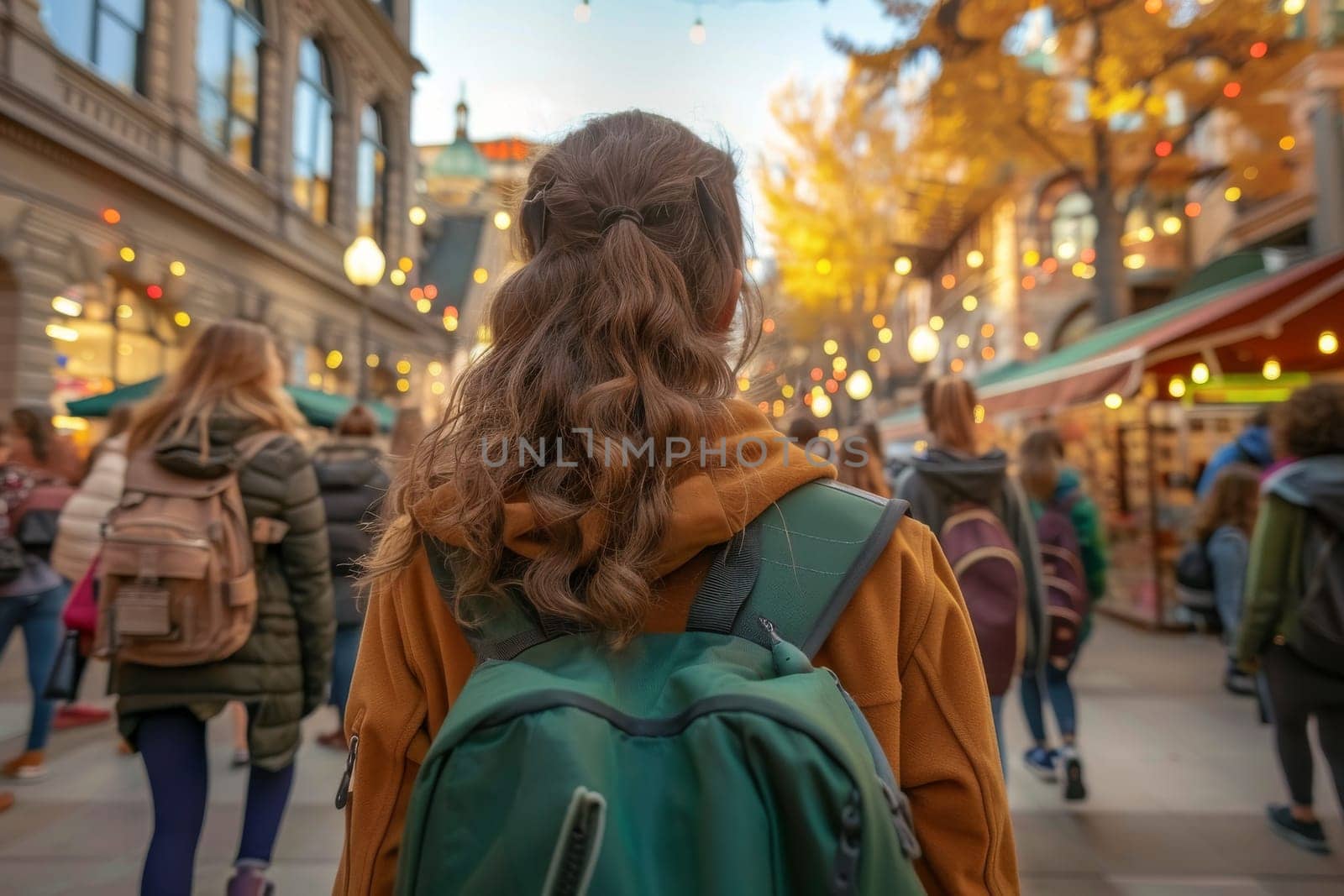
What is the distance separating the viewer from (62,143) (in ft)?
32.2

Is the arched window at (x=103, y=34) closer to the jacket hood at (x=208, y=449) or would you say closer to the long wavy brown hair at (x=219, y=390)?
the long wavy brown hair at (x=219, y=390)

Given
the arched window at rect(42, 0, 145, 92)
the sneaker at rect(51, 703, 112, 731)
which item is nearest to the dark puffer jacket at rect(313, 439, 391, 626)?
the sneaker at rect(51, 703, 112, 731)

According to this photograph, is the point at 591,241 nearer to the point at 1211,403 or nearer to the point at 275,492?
the point at 275,492

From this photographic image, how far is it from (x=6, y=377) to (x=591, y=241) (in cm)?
1115

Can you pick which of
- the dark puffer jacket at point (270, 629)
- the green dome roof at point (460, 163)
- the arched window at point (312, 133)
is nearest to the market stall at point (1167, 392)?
the dark puffer jacket at point (270, 629)

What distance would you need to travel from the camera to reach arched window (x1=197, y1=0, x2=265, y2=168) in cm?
1343

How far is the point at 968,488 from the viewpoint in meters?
3.53

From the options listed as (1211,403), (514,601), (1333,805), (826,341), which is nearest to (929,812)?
(514,601)

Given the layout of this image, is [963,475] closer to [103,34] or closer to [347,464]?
[347,464]

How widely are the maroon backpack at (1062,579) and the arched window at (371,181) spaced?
1695 cm

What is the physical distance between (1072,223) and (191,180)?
62.3 feet

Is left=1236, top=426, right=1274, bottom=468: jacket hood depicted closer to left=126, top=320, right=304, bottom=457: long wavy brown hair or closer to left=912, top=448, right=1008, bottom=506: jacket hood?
left=912, top=448, right=1008, bottom=506: jacket hood

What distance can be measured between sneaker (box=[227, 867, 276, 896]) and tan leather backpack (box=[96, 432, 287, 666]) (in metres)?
0.79

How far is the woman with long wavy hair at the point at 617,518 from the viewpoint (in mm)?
1046
